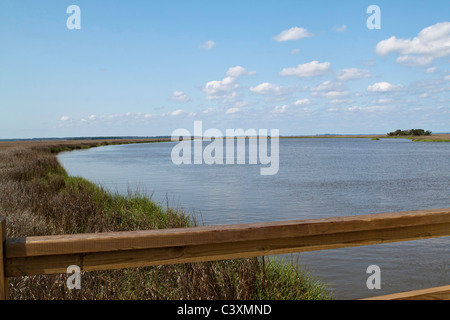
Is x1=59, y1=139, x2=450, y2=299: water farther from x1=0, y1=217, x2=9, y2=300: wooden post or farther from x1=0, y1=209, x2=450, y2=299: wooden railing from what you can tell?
x1=0, y1=217, x2=9, y2=300: wooden post

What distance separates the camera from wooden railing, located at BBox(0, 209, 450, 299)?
2057 millimetres

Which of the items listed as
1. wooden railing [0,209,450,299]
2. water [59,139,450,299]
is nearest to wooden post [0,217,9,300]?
wooden railing [0,209,450,299]

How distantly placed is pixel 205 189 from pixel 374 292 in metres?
15.1

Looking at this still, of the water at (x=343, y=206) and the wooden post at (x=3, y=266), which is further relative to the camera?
the water at (x=343, y=206)

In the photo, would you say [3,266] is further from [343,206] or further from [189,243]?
[343,206]

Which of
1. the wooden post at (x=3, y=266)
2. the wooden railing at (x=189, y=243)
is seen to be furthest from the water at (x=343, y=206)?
the wooden post at (x=3, y=266)

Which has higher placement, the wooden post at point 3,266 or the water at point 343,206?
the wooden post at point 3,266

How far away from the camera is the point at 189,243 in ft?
7.32

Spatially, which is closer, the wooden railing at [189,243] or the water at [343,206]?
the wooden railing at [189,243]

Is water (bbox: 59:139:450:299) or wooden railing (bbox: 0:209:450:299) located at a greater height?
wooden railing (bbox: 0:209:450:299)

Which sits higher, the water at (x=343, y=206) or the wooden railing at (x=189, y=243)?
the wooden railing at (x=189, y=243)

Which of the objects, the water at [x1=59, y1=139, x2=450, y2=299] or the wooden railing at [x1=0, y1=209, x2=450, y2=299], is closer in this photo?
the wooden railing at [x1=0, y1=209, x2=450, y2=299]

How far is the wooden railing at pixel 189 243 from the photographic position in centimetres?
206

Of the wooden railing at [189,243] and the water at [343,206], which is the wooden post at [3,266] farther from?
the water at [343,206]
